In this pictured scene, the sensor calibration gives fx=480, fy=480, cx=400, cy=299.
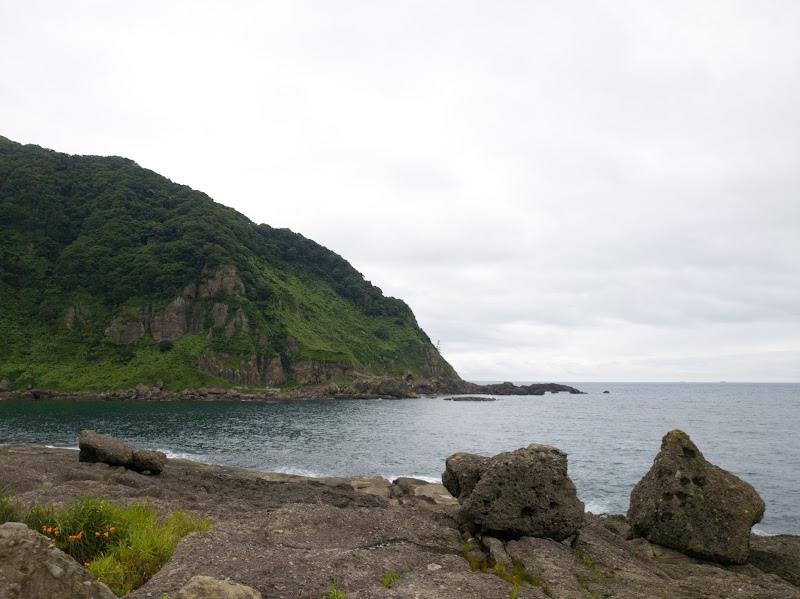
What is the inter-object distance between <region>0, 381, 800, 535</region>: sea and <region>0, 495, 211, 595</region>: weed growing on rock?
91.4ft

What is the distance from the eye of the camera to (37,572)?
7.36m

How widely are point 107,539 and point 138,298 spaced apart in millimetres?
142819

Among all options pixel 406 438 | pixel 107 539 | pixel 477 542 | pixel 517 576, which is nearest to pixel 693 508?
pixel 477 542

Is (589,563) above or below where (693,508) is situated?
below

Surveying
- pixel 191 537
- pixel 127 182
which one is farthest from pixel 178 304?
pixel 191 537

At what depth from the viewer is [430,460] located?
4884 centimetres

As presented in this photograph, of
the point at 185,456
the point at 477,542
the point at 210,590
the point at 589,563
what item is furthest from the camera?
the point at 185,456

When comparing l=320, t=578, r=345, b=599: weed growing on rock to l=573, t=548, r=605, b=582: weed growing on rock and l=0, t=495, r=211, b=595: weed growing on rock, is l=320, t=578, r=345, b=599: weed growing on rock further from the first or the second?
l=573, t=548, r=605, b=582: weed growing on rock

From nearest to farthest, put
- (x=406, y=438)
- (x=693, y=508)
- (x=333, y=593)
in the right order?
1. (x=333, y=593)
2. (x=693, y=508)
3. (x=406, y=438)

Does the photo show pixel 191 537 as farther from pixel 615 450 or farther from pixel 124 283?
pixel 124 283

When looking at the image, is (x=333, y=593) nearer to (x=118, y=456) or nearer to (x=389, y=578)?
(x=389, y=578)

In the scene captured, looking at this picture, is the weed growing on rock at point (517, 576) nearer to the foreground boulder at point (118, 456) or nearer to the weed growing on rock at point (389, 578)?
the weed growing on rock at point (389, 578)

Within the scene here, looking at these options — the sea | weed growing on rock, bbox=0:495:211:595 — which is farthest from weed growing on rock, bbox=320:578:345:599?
the sea

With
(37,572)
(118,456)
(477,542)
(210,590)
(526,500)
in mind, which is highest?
(37,572)
